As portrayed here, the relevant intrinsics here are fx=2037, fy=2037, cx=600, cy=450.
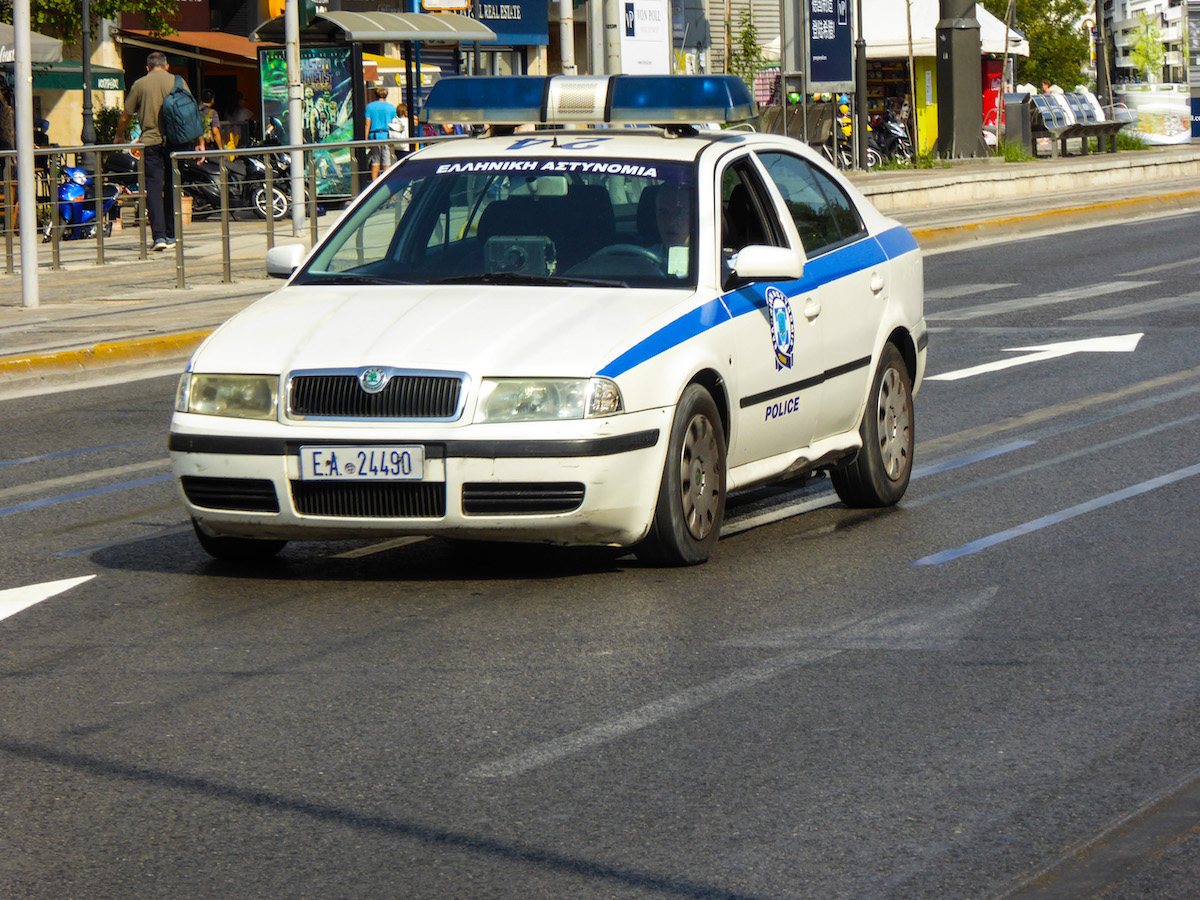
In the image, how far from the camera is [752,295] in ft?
24.3

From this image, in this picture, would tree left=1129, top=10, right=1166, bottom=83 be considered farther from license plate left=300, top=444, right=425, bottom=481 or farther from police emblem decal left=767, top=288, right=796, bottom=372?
license plate left=300, top=444, right=425, bottom=481

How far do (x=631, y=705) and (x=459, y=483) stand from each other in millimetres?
1419

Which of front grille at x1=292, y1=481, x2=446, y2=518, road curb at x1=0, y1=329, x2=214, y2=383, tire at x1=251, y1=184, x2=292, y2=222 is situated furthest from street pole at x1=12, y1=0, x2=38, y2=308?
front grille at x1=292, y1=481, x2=446, y2=518

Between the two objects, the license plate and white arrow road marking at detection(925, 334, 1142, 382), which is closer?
the license plate

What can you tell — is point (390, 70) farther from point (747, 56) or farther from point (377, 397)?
point (377, 397)

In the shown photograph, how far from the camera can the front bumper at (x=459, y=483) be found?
21.2 feet

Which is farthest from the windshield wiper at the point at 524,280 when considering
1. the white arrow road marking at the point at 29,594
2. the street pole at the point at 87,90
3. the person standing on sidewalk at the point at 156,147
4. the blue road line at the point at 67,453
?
the street pole at the point at 87,90

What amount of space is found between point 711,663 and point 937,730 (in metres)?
0.88

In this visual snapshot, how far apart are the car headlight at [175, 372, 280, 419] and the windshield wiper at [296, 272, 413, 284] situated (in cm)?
90

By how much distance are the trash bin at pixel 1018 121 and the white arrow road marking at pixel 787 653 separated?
1400 inches

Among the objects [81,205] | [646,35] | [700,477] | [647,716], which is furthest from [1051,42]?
[647,716]

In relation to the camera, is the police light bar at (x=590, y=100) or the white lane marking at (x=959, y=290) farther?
the white lane marking at (x=959, y=290)

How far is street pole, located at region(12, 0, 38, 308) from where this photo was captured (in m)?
15.9

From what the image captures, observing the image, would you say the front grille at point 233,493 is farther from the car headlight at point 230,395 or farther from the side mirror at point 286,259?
the side mirror at point 286,259
